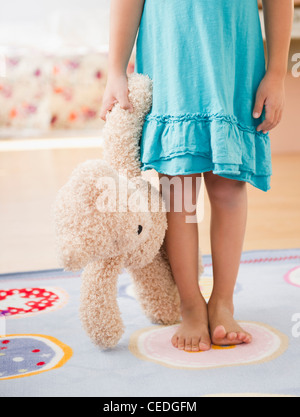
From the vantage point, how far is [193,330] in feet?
2.63

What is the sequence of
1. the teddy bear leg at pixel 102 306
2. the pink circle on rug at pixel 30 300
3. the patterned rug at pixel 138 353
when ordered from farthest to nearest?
the pink circle on rug at pixel 30 300 < the teddy bear leg at pixel 102 306 < the patterned rug at pixel 138 353

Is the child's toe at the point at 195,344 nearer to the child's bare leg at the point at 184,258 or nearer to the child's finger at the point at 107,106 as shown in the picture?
the child's bare leg at the point at 184,258

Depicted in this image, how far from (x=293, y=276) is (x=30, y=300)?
0.52m

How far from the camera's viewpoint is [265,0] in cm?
83

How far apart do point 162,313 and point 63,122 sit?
283cm

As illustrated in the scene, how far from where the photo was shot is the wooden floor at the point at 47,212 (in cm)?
126

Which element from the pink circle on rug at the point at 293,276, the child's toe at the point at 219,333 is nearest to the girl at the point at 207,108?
the child's toe at the point at 219,333

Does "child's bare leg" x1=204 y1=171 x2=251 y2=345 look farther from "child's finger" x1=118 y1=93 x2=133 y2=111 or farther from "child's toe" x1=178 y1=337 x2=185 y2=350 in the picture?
"child's finger" x1=118 y1=93 x2=133 y2=111

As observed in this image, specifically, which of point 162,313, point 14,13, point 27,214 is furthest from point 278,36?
point 14,13

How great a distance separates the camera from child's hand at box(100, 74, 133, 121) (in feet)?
2.71

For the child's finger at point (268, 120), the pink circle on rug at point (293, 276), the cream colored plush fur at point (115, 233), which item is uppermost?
the child's finger at point (268, 120)

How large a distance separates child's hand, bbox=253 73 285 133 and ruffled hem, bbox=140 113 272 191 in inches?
0.9

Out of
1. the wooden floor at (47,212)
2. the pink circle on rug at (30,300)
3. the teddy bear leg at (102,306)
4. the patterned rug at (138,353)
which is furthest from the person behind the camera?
the wooden floor at (47,212)

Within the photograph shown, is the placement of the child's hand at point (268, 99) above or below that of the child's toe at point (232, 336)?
above
